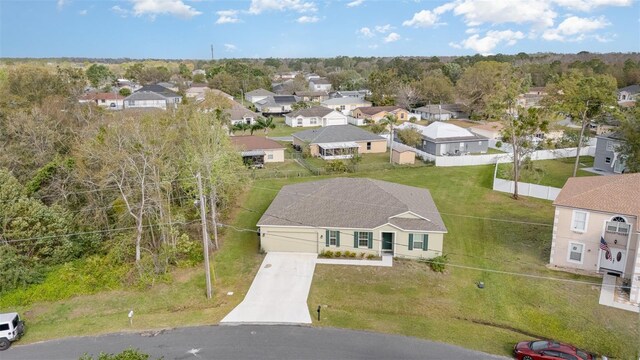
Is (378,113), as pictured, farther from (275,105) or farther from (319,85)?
(319,85)

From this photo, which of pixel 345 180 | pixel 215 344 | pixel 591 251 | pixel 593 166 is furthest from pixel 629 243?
pixel 593 166

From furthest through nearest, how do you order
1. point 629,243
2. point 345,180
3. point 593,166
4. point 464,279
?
point 593,166 → point 345,180 → point 464,279 → point 629,243

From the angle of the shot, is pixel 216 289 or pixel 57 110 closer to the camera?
pixel 216 289

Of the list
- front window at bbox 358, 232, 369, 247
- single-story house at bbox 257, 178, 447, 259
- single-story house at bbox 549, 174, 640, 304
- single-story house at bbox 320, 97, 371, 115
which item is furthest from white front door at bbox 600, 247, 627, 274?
single-story house at bbox 320, 97, 371, 115

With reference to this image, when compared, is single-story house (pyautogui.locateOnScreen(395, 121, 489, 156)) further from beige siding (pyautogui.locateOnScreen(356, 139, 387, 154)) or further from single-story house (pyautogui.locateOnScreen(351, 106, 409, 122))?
single-story house (pyautogui.locateOnScreen(351, 106, 409, 122))

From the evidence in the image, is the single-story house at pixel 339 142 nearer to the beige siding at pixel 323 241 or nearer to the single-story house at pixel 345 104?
the beige siding at pixel 323 241

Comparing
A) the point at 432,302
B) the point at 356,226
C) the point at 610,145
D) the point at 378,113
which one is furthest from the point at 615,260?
the point at 378,113

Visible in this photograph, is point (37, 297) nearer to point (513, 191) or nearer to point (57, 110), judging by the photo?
point (57, 110)
